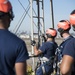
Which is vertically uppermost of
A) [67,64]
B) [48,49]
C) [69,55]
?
[69,55]

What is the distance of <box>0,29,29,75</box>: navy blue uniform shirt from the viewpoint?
298cm

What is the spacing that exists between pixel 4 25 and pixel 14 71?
429 millimetres

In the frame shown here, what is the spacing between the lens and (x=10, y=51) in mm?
2980

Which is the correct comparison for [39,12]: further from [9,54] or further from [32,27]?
[9,54]

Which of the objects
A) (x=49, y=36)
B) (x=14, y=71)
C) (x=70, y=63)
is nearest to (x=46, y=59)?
(x=49, y=36)

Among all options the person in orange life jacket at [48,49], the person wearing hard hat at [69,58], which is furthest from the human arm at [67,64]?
the person in orange life jacket at [48,49]

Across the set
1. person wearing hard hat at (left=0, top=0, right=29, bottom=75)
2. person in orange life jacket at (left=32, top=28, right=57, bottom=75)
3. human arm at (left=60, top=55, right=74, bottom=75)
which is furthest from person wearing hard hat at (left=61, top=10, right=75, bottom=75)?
person in orange life jacket at (left=32, top=28, right=57, bottom=75)

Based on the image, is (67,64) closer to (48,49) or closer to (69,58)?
(69,58)

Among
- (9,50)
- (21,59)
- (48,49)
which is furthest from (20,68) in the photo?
(48,49)

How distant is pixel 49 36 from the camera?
8.05 meters

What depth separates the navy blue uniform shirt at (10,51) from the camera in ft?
9.77

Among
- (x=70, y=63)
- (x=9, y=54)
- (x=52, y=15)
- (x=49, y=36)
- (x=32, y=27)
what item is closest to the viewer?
(x=9, y=54)

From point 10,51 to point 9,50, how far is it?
13mm

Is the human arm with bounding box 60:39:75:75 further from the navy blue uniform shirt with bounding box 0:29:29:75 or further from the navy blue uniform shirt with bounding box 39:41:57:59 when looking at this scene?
the navy blue uniform shirt with bounding box 39:41:57:59
